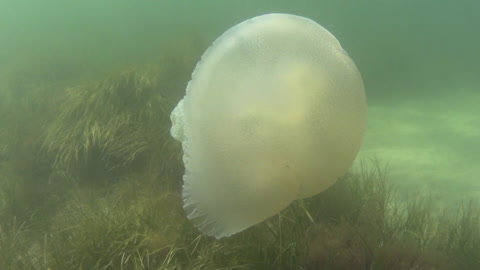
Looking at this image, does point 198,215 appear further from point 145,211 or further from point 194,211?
point 145,211

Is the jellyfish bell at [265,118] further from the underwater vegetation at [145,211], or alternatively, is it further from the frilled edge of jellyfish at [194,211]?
the underwater vegetation at [145,211]

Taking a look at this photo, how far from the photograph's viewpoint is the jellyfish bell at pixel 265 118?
2.36 meters

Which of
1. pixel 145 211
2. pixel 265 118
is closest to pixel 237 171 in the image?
pixel 265 118

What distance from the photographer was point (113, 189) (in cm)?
497

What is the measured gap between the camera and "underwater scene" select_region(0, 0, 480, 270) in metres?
2.41

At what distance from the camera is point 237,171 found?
241 cm

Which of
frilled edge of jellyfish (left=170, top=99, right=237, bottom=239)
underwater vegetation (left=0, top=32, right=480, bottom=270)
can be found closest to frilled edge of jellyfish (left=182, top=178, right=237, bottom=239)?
frilled edge of jellyfish (left=170, top=99, right=237, bottom=239)

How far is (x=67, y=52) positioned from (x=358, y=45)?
11.1m

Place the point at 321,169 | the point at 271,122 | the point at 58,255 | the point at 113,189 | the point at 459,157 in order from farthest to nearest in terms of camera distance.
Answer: the point at 459,157, the point at 113,189, the point at 58,255, the point at 321,169, the point at 271,122

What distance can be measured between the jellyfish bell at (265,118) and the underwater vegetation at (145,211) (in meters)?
0.61

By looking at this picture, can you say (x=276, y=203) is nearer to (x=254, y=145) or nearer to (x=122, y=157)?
(x=254, y=145)

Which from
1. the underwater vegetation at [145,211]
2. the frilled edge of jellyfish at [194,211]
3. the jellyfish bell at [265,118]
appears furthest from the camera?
the underwater vegetation at [145,211]

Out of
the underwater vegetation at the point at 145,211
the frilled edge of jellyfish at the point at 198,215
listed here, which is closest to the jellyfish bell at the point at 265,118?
the frilled edge of jellyfish at the point at 198,215

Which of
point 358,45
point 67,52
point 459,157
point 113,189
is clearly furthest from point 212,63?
point 358,45
